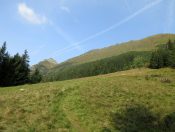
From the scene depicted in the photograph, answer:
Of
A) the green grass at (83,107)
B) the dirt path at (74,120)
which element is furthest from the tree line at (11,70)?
the dirt path at (74,120)

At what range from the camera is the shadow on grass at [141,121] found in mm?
25875

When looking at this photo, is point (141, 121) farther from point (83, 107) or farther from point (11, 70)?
point (11, 70)

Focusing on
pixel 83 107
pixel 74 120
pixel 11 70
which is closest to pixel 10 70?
pixel 11 70

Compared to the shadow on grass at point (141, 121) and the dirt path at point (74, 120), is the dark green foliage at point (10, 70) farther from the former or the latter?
the shadow on grass at point (141, 121)

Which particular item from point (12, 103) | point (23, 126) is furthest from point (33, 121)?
point (12, 103)

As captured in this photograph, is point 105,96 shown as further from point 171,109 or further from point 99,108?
point 171,109

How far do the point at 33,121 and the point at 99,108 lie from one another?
837 cm

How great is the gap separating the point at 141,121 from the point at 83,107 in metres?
6.62

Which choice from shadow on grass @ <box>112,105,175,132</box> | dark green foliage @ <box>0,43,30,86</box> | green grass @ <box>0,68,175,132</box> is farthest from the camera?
dark green foliage @ <box>0,43,30,86</box>

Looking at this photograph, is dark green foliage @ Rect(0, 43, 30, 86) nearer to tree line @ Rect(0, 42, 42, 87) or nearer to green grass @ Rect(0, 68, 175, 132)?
tree line @ Rect(0, 42, 42, 87)

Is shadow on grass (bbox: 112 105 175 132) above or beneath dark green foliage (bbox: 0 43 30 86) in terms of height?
beneath

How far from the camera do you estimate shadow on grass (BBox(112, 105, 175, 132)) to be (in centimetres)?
2588

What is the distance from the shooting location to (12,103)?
101ft

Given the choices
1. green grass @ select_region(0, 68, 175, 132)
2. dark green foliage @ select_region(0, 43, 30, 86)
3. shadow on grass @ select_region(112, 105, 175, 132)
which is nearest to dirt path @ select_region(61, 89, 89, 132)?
green grass @ select_region(0, 68, 175, 132)
